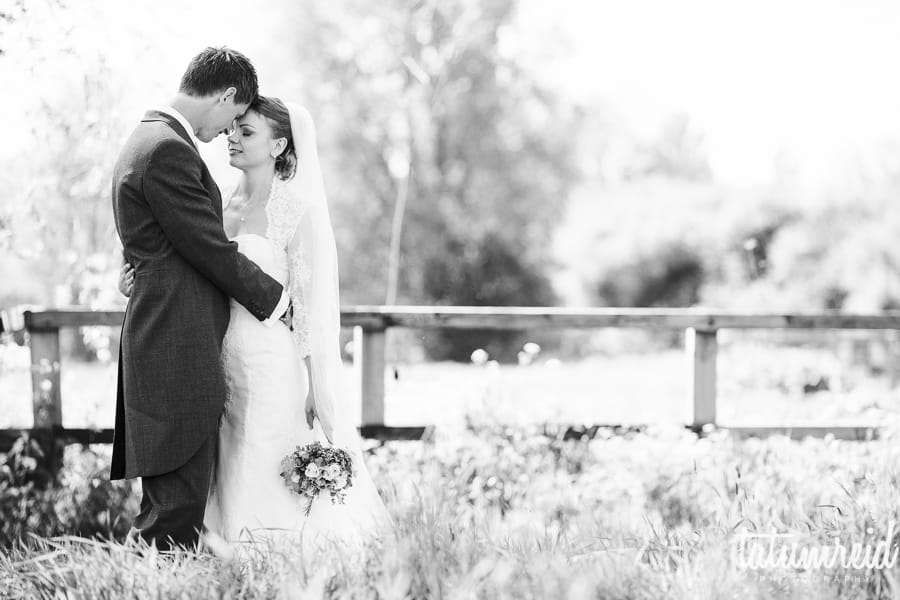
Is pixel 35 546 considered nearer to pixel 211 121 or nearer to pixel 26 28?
pixel 211 121

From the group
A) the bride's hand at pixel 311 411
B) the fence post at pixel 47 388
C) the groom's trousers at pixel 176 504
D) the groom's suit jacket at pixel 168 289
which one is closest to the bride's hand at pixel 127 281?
the groom's suit jacket at pixel 168 289

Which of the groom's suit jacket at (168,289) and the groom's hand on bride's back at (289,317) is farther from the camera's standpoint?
the groom's hand on bride's back at (289,317)

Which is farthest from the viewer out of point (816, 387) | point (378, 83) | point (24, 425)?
point (378, 83)

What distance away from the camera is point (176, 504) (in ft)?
9.64

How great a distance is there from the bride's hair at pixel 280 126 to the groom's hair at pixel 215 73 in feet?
0.64

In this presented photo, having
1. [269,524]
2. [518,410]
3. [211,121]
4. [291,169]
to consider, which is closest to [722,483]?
[518,410]

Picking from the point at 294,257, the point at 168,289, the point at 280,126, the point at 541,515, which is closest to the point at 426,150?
the point at 541,515

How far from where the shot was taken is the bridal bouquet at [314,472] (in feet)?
10.2

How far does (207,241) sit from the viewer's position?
286 centimetres

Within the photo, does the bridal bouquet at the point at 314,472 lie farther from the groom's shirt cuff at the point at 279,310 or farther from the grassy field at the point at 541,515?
the groom's shirt cuff at the point at 279,310

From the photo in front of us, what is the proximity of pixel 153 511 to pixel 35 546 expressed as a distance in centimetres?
100

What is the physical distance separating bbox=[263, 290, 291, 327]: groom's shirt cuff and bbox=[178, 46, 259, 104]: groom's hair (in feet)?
2.28

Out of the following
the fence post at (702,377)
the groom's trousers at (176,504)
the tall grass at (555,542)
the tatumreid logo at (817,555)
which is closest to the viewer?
the tall grass at (555,542)

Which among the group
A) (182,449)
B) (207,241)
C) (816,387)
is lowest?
(816,387)
